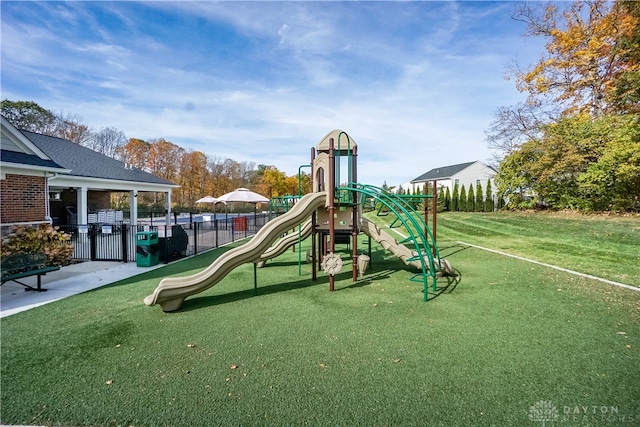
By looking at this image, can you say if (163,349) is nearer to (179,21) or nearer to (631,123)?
(179,21)

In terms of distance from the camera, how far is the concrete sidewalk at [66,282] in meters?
5.82

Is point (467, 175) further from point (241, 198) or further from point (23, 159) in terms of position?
A: point (23, 159)

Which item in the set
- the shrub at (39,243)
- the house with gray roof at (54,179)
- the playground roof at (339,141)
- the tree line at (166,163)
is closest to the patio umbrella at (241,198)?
the house with gray roof at (54,179)

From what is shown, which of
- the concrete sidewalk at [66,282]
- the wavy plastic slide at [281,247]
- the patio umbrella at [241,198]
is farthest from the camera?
the patio umbrella at [241,198]

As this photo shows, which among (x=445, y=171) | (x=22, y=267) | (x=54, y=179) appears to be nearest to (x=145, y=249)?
(x=22, y=267)

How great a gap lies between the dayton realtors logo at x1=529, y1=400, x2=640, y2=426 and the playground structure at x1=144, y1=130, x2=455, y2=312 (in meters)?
2.94

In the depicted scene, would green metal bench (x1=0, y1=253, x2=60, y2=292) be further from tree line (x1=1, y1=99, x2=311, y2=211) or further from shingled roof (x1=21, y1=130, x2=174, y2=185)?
tree line (x1=1, y1=99, x2=311, y2=211)

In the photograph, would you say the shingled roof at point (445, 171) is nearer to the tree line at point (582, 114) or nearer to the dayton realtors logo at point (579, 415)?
the tree line at point (582, 114)

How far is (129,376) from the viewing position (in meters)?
3.30

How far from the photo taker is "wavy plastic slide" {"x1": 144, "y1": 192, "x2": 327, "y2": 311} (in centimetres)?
517

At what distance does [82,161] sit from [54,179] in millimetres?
3754

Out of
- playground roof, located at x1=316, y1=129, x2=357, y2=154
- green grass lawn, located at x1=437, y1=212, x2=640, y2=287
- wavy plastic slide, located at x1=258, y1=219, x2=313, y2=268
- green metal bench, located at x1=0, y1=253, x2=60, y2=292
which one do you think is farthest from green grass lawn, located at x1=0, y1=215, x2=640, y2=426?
playground roof, located at x1=316, y1=129, x2=357, y2=154

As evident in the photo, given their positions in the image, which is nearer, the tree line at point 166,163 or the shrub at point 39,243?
the shrub at point 39,243

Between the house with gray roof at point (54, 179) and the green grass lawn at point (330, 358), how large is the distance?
5.41 meters
